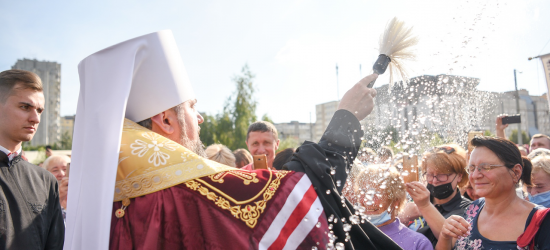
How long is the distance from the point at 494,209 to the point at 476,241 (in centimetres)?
27

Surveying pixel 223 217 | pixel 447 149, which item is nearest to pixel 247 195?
pixel 223 217

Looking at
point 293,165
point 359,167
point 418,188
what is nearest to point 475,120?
point 418,188

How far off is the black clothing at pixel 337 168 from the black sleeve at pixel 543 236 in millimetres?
1243

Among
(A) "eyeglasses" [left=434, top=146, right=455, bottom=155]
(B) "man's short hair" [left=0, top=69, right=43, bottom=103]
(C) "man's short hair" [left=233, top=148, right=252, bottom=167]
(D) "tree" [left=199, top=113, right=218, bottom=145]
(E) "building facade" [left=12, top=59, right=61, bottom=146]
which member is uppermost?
(E) "building facade" [left=12, top=59, right=61, bottom=146]

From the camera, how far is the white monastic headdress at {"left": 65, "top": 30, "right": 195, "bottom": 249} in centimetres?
133

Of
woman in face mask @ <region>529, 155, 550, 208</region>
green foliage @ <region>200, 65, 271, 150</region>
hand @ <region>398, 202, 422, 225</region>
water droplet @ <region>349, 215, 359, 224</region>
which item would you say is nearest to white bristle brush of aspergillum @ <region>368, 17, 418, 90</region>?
water droplet @ <region>349, 215, 359, 224</region>

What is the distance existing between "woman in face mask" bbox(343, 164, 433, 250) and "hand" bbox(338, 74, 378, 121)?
0.98 m

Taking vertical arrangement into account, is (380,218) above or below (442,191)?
below

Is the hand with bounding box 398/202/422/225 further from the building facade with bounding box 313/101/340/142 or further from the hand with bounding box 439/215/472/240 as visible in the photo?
the building facade with bounding box 313/101/340/142

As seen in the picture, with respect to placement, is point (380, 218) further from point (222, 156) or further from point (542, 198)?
point (222, 156)

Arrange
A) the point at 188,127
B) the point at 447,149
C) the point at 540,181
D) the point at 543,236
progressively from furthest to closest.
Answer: the point at 540,181 → the point at 447,149 → the point at 543,236 → the point at 188,127

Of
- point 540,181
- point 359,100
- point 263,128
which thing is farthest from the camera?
point 263,128

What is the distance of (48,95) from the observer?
75.9 meters

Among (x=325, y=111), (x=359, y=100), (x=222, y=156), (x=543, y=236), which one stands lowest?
(x=543, y=236)
